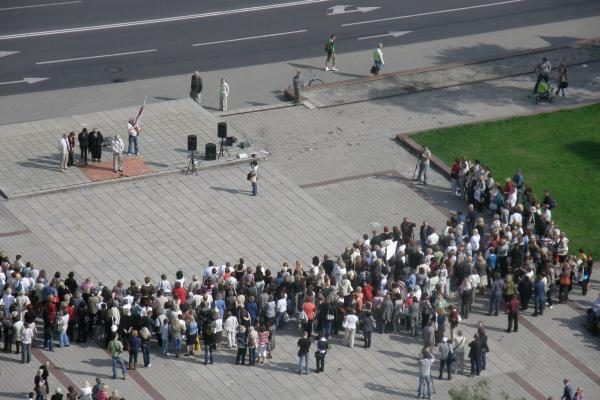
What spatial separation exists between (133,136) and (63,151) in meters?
2.76

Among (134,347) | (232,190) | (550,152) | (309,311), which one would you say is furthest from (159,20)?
(134,347)

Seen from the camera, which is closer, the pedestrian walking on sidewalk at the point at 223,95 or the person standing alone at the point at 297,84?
the pedestrian walking on sidewalk at the point at 223,95

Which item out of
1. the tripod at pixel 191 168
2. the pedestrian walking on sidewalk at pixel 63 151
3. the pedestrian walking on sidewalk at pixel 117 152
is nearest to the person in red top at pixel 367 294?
the tripod at pixel 191 168

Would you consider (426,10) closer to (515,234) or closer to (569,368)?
(515,234)

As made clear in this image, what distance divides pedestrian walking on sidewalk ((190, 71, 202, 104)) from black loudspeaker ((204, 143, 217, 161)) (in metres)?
4.19

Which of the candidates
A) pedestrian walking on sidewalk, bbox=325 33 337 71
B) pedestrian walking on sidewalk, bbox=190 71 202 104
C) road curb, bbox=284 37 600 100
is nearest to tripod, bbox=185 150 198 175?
pedestrian walking on sidewalk, bbox=190 71 202 104

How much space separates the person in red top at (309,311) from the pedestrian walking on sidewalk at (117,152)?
37.8 ft

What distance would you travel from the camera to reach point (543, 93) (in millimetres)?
60781

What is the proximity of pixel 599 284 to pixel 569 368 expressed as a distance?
5256 mm

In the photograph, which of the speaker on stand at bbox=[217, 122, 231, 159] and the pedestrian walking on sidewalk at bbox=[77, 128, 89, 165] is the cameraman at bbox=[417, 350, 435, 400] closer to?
the speaker on stand at bbox=[217, 122, 231, 159]

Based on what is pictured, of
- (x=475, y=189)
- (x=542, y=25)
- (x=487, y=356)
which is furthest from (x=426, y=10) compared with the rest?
(x=487, y=356)

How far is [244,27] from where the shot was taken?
64.8 meters

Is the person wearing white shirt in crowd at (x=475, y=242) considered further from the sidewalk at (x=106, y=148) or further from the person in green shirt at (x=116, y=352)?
the person in green shirt at (x=116, y=352)

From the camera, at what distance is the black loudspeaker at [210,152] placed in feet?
178
